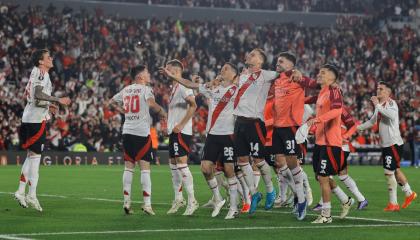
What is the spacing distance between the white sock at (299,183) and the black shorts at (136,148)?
2544 mm

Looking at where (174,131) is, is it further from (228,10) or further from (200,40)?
(228,10)

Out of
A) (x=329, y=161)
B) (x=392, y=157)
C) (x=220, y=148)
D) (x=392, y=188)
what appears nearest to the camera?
(x=329, y=161)

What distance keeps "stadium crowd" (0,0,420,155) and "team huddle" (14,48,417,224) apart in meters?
21.3

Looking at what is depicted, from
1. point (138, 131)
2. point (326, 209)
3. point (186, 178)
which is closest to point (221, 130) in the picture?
point (186, 178)

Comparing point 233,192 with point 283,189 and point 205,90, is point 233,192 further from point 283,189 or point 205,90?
point 283,189

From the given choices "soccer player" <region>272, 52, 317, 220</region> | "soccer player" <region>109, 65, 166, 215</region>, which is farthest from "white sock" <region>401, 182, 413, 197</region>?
"soccer player" <region>109, 65, 166, 215</region>

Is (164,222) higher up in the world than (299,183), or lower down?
lower down

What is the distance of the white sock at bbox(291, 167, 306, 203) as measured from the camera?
1542cm

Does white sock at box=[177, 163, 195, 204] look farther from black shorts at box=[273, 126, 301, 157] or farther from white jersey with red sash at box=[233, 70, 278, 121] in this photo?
black shorts at box=[273, 126, 301, 157]

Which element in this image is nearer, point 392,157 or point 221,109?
point 221,109

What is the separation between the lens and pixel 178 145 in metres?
16.8

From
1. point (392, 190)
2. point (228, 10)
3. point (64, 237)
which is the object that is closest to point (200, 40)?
point (228, 10)

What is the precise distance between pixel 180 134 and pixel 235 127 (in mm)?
1107

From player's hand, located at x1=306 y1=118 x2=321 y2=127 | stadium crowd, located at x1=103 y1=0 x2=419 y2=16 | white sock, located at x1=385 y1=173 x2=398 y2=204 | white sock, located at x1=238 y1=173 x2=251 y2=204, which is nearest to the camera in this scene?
player's hand, located at x1=306 y1=118 x2=321 y2=127
